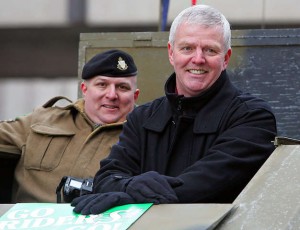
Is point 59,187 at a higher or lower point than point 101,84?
lower

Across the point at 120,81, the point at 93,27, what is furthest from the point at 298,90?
the point at 93,27

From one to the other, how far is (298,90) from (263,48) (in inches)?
13.6

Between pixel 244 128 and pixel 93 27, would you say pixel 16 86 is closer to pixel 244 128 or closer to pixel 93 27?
pixel 93 27

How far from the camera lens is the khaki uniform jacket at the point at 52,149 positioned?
5.94m

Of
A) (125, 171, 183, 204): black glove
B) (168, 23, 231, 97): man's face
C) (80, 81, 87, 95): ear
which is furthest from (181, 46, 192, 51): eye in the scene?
(80, 81, 87, 95): ear

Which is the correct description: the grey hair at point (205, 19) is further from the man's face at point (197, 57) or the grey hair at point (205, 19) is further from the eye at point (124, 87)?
the eye at point (124, 87)

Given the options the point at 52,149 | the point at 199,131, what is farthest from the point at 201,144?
the point at 52,149

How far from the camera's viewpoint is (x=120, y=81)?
629 centimetres

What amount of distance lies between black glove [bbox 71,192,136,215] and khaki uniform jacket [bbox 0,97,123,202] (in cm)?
142

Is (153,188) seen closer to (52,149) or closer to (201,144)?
(201,144)

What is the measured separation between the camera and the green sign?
4195 millimetres

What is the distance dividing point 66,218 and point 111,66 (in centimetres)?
204

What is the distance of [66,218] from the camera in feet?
14.1

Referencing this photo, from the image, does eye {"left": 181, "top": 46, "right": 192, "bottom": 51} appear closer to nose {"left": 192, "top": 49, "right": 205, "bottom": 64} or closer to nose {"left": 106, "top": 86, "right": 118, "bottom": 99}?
nose {"left": 192, "top": 49, "right": 205, "bottom": 64}
